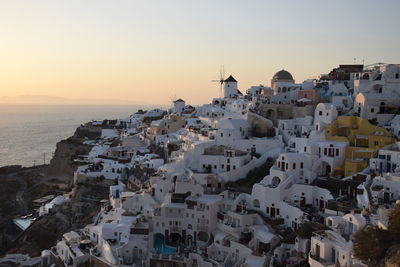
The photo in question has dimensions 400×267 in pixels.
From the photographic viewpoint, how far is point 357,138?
1183 inches

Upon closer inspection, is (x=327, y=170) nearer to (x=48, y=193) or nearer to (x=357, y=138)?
(x=357, y=138)

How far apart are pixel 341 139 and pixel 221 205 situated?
331 inches

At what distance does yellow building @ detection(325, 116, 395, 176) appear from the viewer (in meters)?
27.8

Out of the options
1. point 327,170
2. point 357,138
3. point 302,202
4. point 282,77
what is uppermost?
point 282,77

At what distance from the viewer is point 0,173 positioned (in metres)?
57.5

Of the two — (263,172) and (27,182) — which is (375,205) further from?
(27,182)

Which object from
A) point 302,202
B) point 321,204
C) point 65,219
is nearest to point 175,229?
point 302,202

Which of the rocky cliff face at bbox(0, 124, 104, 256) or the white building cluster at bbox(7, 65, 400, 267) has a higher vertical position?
the white building cluster at bbox(7, 65, 400, 267)

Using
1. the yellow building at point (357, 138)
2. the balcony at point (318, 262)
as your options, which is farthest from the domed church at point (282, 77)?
the balcony at point (318, 262)

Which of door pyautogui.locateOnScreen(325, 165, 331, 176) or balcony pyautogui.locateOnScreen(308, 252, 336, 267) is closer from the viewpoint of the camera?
balcony pyautogui.locateOnScreen(308, 252, 336, 267)

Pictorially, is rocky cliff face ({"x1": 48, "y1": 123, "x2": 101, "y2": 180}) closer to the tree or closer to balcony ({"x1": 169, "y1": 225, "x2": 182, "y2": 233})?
balcony ({"x1": 169, "y1": 225, "x2": 182, "y2": 233})

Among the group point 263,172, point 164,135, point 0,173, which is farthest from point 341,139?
point 0,173

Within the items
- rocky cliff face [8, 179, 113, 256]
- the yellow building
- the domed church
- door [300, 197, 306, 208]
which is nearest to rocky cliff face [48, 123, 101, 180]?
rocky cliff face [8, 179, 113, 256]

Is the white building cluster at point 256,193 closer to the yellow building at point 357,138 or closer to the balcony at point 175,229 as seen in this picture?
the balcony at point 175,229
